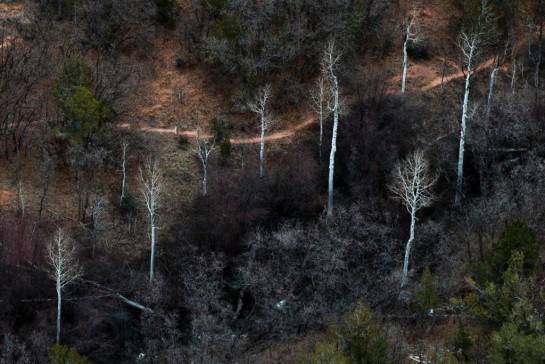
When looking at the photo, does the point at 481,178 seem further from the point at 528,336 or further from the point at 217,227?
the point at 528,336

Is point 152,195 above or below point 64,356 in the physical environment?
above

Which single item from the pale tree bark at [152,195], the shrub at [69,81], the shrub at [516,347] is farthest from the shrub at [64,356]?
the shrub at [69,81]

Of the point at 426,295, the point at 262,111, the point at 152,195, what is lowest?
the point at 426,295

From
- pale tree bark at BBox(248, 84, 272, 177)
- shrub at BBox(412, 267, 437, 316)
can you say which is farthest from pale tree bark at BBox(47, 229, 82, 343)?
shrub at BBox(412, 267, 437, 316)

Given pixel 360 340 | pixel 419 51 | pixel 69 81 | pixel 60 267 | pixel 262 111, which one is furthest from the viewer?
pixel 419 51

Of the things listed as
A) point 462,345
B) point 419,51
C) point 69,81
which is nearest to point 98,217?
point 69,81

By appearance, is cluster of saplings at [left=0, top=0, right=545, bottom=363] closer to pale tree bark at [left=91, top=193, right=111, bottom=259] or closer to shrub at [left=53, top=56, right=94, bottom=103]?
shrub at [left=53, top=56, right=94, bottom=103]

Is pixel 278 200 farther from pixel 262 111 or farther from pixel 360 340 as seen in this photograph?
pixel 360 340

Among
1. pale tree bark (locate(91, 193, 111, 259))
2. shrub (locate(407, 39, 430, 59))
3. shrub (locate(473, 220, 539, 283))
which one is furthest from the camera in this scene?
shrub (locate(407, 39, 430, 59))
